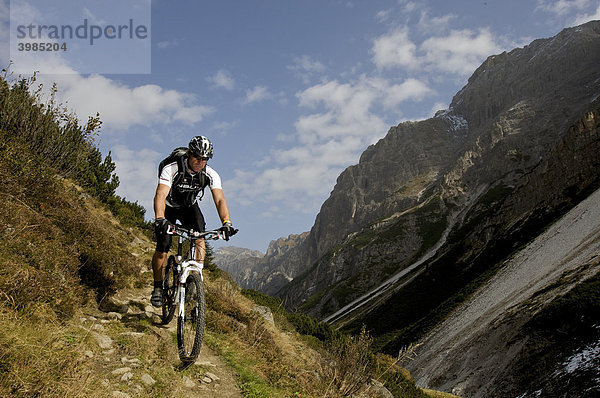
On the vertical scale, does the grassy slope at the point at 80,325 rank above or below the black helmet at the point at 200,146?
below

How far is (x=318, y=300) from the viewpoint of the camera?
14000cm

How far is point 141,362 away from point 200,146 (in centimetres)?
393

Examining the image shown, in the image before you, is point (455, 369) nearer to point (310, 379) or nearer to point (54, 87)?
point (310, 379)

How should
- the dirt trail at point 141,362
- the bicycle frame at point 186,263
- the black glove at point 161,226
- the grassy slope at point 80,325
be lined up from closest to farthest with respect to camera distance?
the grassy slope at point 80,325 < the dirt trail at point 141,362 < the black glove at point 161,226 < the bicycle frame at point 186,263

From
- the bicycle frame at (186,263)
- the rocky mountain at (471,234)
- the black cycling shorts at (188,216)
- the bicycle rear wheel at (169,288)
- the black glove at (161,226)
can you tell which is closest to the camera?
the black glove at (161,226)

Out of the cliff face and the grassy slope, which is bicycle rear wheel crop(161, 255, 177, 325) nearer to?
the grassy slope

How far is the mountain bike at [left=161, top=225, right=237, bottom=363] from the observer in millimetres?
6090

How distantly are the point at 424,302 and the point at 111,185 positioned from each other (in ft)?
226

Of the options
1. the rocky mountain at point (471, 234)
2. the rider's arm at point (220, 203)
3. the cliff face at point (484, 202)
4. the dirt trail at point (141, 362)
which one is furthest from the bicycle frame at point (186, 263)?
the cliff face at point (484, 202)

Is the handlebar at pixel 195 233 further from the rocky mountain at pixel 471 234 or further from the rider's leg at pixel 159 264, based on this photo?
the rocky mountain at pixel 471 234

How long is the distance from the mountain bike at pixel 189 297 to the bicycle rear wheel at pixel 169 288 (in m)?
0.02

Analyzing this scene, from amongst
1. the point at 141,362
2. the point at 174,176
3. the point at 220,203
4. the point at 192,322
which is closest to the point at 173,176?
the point at 174,176

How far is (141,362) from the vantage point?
222 inches

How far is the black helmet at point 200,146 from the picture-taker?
6719mm
